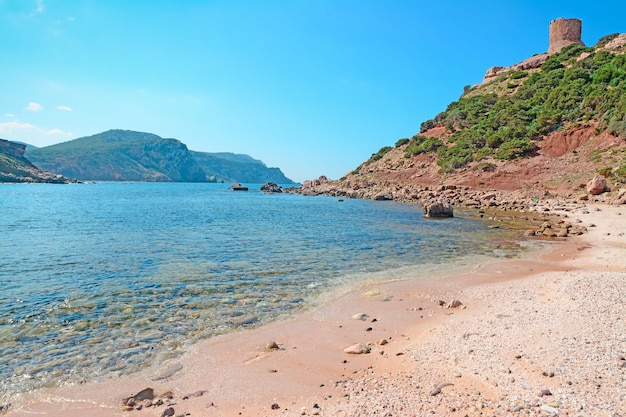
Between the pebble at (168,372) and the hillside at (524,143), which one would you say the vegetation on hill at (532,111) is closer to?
the hillside at (524,143)

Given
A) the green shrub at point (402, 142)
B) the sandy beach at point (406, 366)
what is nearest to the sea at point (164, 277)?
the sandy beach at point (406, 366)

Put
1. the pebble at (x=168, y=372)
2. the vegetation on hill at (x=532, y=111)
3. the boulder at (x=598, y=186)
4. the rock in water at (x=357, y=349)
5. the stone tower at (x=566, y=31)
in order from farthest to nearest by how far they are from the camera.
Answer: the stone tower at (x=566, y=31) < the vegetation on hill at (x=532, y=111) < the boulder at (x=598, y=186) < the rock in water at (x=357, y=349) < the pebble at (x=168, y=372)

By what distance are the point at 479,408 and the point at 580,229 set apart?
22058 mm

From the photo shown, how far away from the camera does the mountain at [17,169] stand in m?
128

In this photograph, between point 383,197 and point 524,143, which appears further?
point 383,197

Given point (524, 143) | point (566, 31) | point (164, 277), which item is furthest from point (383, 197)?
point (566, 31)

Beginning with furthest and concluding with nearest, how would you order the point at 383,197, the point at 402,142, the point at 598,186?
the point at 402,142
the point at 383,197
the point at 598,186

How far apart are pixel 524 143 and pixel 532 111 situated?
1213 centimetres

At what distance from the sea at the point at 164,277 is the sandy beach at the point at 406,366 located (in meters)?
0.89

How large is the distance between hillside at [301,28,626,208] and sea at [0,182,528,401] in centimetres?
2026

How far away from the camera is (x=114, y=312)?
9.51 m

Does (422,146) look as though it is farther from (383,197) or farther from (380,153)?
(383,197)

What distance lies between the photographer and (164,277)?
1287 cm

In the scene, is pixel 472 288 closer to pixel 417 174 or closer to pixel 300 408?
pixel 300 408
